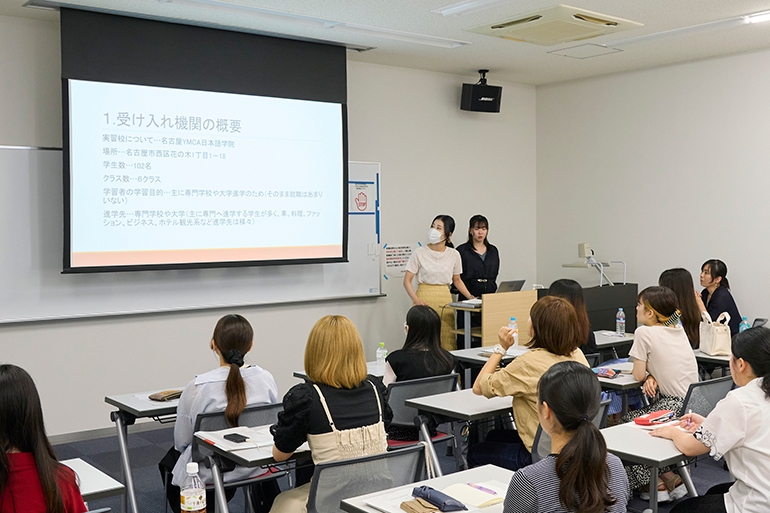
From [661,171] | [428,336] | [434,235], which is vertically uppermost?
[661,171]

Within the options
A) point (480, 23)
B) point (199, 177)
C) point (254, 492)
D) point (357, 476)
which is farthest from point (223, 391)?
point (480, 23)

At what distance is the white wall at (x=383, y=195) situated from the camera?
549cm

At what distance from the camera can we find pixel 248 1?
5184 millimetres

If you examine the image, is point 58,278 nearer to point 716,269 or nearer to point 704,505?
point 704,505

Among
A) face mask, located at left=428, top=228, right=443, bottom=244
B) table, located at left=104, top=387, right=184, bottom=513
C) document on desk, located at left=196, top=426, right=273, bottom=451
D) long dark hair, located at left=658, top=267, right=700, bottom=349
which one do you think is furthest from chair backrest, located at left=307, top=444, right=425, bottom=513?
face mask, located at left=428, top=228, right=443, bottom=244

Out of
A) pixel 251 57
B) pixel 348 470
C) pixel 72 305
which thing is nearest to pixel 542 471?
pixel 348 470

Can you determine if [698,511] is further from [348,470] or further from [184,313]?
[184,313]

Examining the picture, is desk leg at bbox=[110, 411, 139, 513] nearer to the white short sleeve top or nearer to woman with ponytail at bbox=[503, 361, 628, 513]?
woman with ponytail at bbox=[503, 361, 628, 513]

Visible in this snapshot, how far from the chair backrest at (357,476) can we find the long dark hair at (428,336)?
4.95ft

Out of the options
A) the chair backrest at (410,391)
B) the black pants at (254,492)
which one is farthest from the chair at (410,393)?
the black pants at (254,492)

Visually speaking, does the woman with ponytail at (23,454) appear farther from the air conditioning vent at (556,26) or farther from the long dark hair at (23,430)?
the air conditioning vent at (556,26)

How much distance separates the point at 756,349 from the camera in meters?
2.73

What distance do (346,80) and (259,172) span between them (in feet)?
4.01

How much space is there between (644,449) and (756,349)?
22.1 inches
